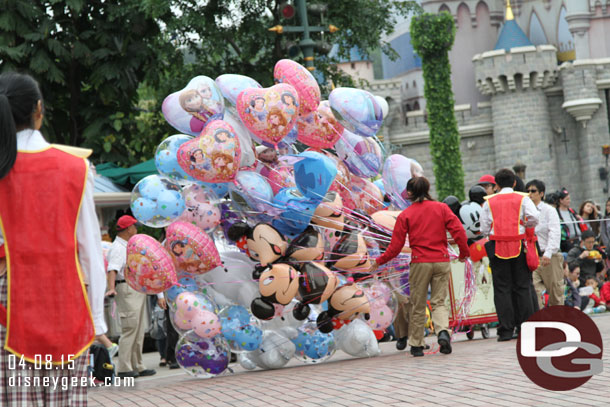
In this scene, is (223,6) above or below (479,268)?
above

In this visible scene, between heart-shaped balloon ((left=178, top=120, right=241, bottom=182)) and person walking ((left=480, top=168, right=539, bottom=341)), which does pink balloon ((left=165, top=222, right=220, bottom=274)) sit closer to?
heart-shaped balloon ((left=178, top=120, right=241, bottom=182))

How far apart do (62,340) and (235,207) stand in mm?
4767

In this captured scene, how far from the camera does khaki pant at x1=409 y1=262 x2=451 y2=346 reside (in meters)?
8.25

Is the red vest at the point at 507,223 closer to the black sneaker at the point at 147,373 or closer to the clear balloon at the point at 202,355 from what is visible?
the clear balloon at the point at 202,355

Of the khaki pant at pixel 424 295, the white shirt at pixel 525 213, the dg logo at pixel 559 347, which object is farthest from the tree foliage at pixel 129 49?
the dg logo at pixel 559 347

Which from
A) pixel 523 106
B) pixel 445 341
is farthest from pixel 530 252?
pixel 523 106

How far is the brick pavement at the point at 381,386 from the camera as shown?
5.63m

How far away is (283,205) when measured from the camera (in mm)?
8031

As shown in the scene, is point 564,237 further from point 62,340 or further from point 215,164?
point 62,340

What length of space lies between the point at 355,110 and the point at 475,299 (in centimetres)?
282

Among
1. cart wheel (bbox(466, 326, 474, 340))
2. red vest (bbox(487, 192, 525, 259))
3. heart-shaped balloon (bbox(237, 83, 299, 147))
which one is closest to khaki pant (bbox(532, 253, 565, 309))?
cart wheel (bbox(466, 326, 474, 340))

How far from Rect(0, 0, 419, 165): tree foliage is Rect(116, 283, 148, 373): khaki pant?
8.24 metres

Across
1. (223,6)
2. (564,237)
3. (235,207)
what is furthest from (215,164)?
(223,6)

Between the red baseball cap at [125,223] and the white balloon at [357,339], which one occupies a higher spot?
the red baseball cap at [125,223]
